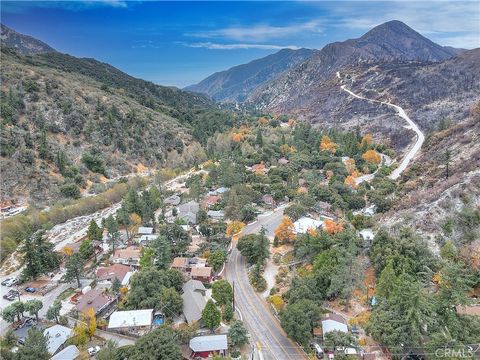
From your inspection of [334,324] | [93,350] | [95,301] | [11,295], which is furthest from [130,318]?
[334,324]

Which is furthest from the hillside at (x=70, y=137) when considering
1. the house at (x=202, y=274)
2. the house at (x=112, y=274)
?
the house at (x=202, y=274)

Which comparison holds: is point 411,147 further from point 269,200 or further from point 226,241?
point 226,241

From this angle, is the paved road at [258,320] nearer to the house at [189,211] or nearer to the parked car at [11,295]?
the house at [189,211]

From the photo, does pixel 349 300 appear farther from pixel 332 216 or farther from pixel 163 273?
pixel 332 216

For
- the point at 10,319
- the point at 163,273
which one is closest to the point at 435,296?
the point at 163,273

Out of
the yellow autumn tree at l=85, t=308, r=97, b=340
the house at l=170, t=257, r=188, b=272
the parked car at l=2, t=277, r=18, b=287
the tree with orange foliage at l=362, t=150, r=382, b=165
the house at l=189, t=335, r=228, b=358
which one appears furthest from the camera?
the tree with orange foliage at l=362, t=150, r=382, b=165

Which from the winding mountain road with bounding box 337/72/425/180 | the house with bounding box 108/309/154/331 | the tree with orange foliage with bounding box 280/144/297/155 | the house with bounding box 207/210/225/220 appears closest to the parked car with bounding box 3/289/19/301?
the house with bounding box 108/309/154/331

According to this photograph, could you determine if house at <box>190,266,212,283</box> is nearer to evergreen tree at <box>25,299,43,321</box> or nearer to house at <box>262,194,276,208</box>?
evergreen tree at <box>25,299,43,321</box>
